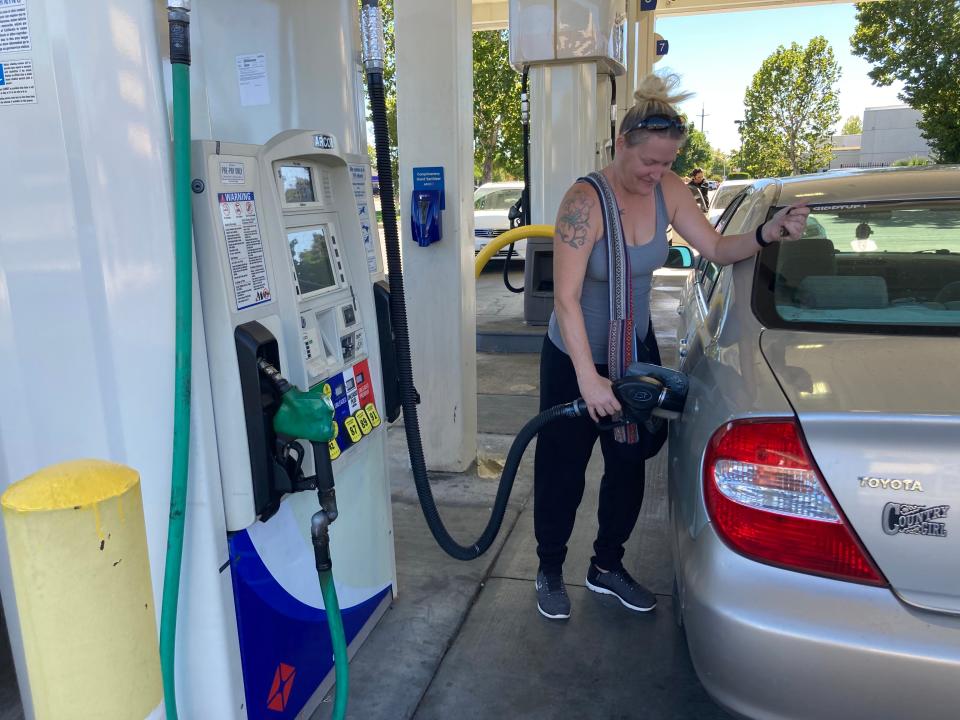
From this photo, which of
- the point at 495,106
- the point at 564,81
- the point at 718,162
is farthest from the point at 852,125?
the point at 564,81

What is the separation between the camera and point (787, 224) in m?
2.51

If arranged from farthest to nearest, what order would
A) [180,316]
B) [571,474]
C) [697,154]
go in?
[697,154]
[571,474]
[180,316]

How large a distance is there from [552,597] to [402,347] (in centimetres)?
114

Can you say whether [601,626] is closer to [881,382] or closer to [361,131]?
[881,382]

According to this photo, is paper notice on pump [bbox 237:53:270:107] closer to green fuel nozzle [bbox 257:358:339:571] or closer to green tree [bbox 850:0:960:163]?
green fuel nozzle [bbox 257:358:339:571]

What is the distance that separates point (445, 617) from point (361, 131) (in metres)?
1.84

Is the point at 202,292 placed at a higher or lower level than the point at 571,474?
higher

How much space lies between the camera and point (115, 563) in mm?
1076

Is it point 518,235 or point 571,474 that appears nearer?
point 571,474

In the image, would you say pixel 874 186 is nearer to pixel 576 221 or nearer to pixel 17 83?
pixel 576 221

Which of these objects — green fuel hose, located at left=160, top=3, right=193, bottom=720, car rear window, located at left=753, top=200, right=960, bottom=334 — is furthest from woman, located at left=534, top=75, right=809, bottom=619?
green fuel hose, located at left=160, top=3, right=193, bottom=720

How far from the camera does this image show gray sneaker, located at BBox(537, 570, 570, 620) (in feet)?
9.93

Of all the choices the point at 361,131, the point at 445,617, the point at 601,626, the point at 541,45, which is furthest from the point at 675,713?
the point at 541,45

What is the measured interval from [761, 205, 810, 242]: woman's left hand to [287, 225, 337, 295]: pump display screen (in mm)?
1386
